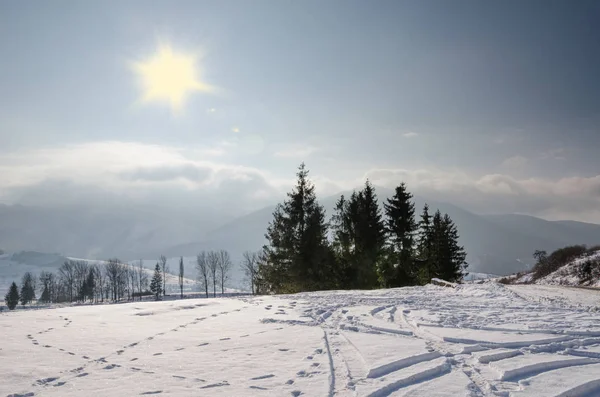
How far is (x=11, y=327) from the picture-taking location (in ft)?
35.2

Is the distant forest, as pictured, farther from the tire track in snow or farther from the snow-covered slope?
the tire track in snow

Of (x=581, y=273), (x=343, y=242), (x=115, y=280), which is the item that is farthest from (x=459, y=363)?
(x=115, y=280)

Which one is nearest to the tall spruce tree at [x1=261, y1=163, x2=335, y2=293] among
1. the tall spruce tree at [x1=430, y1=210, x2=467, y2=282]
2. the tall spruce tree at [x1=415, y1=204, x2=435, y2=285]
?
the tall spruce tree at [x1=415, y1=204, x2=435, y2=285]

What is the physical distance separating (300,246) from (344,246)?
626 centimetres

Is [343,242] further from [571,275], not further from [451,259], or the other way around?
[571,275]

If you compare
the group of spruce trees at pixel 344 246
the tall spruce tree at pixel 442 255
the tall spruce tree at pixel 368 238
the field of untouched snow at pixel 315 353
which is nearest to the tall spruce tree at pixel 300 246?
the group of spruce trees at pixel 344 246

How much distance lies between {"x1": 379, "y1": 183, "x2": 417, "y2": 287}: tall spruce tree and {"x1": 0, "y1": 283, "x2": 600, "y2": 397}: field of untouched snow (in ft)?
69.5

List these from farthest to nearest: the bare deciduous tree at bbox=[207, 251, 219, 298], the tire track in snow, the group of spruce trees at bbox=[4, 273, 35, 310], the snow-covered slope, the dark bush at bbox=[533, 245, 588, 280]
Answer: the bare deciduous tree at bbox=[207, 251, 219, 298] → the group of spruce trees at bbox=[4, 273, 35, 310] → the dark bush at bbox=[533, 245, 588, 280] → the snow-covered slope → the tire track in snow

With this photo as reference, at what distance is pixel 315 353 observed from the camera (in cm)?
721

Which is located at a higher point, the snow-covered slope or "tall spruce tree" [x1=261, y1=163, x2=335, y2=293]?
"tall spruce tree" [x1=261, y1=163, x2=335, y2=293]

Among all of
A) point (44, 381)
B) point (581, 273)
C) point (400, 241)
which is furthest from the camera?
point (581, 273)

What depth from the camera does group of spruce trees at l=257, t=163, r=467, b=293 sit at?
31016mm

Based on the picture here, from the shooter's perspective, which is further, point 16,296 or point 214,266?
point 214,266

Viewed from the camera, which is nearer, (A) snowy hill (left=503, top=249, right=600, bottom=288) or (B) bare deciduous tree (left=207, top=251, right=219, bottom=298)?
(A) snowy hill (left=503, top=249, right=600, bottom=288)
